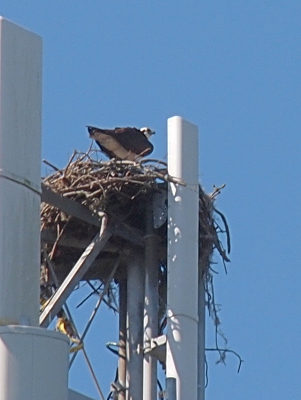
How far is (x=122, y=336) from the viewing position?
10.6 meters

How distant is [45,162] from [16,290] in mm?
6111

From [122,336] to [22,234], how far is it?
16.3 feet

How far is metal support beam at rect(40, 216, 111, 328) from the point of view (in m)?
9.12

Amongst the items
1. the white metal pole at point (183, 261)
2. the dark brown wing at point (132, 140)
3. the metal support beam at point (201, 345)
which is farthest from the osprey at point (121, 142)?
the white metal pole at point (183, 261)

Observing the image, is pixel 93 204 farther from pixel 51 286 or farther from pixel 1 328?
pixel 1 328

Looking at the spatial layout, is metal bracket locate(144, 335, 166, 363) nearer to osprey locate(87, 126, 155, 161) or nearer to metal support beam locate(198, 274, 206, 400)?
metal support beam locate(198, 274, 206, 400)

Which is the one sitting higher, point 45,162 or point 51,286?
point 45,162

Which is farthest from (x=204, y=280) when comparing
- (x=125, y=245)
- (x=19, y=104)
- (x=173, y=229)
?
(x=19, y=104)

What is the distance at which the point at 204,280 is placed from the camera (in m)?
10.8

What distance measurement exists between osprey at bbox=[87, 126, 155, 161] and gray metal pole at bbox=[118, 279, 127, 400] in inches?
71.6

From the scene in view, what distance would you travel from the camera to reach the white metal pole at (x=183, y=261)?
8891mm

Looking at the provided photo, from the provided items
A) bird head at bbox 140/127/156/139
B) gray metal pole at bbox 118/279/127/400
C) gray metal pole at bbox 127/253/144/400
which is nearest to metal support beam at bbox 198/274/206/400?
gray metal pole at bbox 127/253/144/400

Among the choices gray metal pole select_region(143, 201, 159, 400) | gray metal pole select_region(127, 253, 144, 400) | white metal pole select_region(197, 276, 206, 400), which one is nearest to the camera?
white metal pole select_region(197, 276, 206, 400)

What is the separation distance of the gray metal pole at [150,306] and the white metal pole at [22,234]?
400 cm
